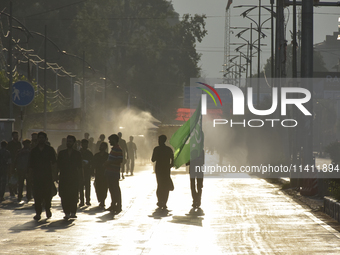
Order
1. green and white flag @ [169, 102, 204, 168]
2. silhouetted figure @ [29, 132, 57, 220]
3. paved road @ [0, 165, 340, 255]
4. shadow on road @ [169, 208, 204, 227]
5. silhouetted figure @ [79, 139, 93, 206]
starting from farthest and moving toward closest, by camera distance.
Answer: green and white flag @ [169, 102, 204, 168] → silhouetted figure @ [79, 139, 93, 206] → silhouetted figure @ [29, 132, 57, 220] → shadow on road @ [169, 208, 204, 227] → paved road @ [0, 165, 340, 255]

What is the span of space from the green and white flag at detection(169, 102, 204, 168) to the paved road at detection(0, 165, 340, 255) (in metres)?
1.20

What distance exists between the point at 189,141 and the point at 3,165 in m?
5.07

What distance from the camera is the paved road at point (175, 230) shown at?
9545 mm

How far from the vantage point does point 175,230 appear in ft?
37.9

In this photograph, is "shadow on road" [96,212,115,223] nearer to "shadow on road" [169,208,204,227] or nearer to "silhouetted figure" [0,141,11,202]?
"shadow on road" [169,208,204,227]

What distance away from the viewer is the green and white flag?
1650cm

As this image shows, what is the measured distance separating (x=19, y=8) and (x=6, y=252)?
70.1 meters

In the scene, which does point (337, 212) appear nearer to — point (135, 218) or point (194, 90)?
point (135, 218)

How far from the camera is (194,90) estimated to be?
70.1m

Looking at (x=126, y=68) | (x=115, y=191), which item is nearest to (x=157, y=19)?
(x=126, y=68)

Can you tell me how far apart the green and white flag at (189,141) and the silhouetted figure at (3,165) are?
453 centimetres

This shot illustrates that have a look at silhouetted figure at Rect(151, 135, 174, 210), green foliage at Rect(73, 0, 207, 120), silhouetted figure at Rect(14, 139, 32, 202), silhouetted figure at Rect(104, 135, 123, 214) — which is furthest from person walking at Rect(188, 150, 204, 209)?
green foliage at Rect(73, 0, 207, 120)

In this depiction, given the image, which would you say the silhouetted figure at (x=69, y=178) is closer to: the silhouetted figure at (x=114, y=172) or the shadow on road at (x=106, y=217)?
the shadow on road at (x=106, y=217)

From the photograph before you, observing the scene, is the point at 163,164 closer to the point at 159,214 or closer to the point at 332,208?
the point at 159,214
